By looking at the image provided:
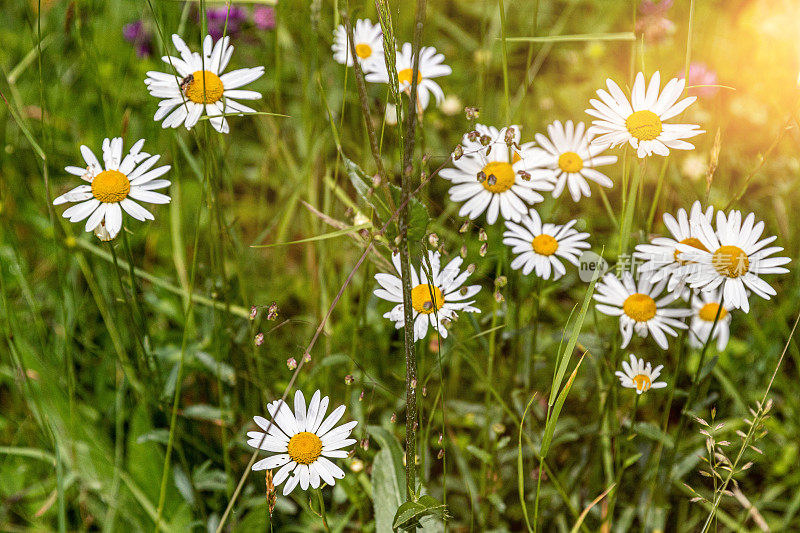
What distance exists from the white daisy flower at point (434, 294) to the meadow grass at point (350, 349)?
0.03 m

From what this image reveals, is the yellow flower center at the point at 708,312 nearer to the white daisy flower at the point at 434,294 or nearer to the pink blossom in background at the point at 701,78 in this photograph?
the white daisy flower at the point at 434,294

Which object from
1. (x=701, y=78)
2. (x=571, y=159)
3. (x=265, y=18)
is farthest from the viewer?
(x=265, y=18)

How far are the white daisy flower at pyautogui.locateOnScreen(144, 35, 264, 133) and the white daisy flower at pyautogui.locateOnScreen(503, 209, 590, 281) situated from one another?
0.47 m

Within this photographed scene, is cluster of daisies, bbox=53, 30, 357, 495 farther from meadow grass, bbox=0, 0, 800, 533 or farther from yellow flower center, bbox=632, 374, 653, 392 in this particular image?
yellow flower center, bbox=632, 374, 653, 392

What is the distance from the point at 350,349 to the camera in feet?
4.47

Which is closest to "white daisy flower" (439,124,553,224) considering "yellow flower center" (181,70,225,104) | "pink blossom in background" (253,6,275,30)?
"yellow flower center" (181,70,225,104)

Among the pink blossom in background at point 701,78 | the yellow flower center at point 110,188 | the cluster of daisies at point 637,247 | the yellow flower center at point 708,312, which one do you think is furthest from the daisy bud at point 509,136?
the pink blossom in background at point 701,78

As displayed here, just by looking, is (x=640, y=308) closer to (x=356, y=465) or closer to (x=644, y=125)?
(x=644, y=125)

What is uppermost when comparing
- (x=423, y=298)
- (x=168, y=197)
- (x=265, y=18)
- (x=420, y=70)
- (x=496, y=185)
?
(x=265, y=18)

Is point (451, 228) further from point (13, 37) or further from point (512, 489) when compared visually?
point (13, 37)

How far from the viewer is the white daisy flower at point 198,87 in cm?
93

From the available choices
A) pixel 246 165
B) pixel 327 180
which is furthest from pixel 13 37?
pixel 327 180

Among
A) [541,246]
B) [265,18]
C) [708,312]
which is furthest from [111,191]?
[265,18]

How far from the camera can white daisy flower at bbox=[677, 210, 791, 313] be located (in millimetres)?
916
